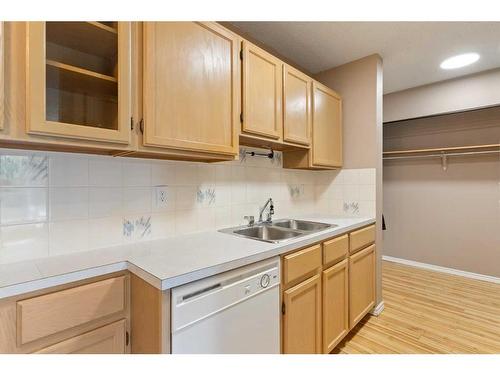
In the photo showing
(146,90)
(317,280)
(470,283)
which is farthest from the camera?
(470,283)

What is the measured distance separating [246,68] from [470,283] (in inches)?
130

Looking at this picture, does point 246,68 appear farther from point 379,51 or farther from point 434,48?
point 434,48

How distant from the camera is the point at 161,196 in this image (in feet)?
4.79

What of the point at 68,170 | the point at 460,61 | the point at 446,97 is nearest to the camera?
the point at 68,170

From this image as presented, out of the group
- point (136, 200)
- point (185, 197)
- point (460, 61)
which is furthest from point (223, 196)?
point (460, 61)

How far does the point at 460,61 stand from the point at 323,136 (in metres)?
1.52

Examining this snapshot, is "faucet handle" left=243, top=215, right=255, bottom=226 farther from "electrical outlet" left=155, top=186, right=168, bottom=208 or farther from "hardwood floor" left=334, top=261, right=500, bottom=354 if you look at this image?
"hardwood floor" left=334, top=261, right=500, bottom=354

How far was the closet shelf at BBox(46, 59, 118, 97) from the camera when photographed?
0.95 metres

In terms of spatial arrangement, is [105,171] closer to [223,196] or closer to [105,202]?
[105,202]

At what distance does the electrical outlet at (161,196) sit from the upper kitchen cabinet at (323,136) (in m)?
1.14

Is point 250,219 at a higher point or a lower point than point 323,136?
lower
